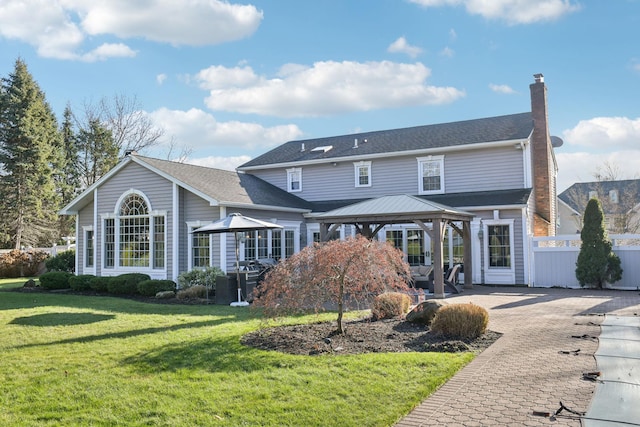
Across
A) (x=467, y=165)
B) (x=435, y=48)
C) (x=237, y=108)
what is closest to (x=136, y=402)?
(x=435, y=48)

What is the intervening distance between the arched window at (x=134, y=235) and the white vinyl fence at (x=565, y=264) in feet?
43.7

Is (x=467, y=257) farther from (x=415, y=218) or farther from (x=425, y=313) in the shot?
(x=425, y=313)

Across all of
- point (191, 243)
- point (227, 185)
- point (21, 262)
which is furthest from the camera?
point (21, 262)

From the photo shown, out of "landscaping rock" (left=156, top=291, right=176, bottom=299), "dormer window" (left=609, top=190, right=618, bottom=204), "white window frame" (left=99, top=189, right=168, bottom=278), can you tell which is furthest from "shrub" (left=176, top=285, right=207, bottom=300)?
"dormer window" (left=609, top=190, right=618, bottom=204)

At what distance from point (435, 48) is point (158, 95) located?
12834 millimetres

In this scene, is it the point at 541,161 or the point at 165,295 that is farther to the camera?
the point at 541,161

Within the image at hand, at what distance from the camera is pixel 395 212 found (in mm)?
15219

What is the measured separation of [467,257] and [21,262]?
2148 centimetres

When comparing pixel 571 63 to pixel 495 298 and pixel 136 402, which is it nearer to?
pixel 495 298

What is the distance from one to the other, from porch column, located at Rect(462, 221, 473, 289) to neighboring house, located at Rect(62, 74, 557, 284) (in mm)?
149

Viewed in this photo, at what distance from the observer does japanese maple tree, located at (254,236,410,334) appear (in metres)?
8.27

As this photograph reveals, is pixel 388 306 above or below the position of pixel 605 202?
below

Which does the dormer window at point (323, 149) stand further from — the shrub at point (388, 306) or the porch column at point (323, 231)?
the shrub at point (388, 306)

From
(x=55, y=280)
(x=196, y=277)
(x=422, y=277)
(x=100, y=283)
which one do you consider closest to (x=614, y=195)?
(x=422, y=277)
